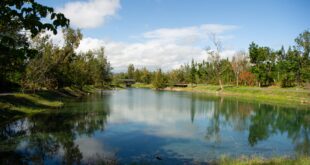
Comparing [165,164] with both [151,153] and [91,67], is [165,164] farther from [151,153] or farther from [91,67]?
[91,67]

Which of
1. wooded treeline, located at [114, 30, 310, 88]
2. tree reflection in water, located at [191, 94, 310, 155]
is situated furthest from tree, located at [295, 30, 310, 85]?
tree reflection in water, located at [191, 94, 310, 155]

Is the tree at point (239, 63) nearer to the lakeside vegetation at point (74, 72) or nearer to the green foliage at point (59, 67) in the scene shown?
the lakeside vegetation at point (74, 72)

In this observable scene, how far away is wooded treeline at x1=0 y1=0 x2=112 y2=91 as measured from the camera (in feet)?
24.5

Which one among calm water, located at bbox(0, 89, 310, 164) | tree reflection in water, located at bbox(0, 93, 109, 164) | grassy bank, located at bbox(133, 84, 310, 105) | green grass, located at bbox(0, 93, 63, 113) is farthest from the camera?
grassy bank, located at bbox(133, 84, 310, 105)

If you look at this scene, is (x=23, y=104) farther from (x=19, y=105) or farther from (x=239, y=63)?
(x=239, y=63)

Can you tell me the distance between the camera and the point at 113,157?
60.3ft

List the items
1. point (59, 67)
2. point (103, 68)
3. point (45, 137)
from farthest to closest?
Answer: point (103, 68), point (59, 67), point (45, 137)

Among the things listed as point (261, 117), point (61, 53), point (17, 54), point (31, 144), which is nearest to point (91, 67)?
point (61, 53)

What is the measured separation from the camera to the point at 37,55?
1740 inches

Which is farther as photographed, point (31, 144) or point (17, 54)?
point (31, 144)

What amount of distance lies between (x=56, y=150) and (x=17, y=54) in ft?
44.3

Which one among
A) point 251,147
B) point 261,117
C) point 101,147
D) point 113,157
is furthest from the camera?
point 261,117

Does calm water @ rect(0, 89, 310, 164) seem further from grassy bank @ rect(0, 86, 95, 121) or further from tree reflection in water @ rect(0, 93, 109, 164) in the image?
grassy bank @ rect(0, 86, 95, 121)

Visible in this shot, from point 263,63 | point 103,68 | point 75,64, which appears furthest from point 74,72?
point 263,63
